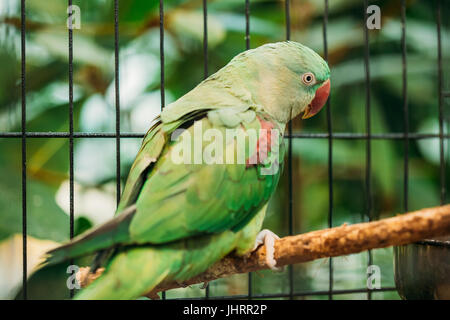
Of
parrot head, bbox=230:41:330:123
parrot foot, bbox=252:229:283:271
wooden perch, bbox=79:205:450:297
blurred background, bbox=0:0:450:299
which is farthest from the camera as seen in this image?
blurred background, bbox=0:0:450:299

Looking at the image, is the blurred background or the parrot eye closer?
the parrot eye

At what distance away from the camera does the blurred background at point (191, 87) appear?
189 centimetres

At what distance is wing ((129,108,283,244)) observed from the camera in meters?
0.76

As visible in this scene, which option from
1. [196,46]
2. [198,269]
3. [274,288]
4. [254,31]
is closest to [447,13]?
[254,31]

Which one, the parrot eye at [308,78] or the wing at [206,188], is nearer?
the wing at [206,188]

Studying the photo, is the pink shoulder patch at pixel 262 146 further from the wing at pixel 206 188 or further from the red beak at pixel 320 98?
the red beak at pixel 320 98

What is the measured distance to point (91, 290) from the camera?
0.71m

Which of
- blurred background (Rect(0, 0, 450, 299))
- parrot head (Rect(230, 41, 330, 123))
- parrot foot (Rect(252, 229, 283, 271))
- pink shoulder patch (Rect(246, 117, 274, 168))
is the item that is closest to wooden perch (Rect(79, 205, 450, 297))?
parrot foot (Rect(252, 229, 283, 271))

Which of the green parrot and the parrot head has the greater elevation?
the parrot head

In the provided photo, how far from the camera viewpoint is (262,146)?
88 centimetres

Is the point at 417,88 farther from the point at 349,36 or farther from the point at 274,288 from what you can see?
the point at 274,288

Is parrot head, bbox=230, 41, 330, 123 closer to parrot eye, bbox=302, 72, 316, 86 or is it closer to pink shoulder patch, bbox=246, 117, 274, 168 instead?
parrot eye, bbox=302, 72, 316, 86

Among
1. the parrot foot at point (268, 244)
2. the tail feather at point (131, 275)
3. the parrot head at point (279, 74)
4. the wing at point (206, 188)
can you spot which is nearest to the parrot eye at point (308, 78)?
the parrot head at point (279, 74)

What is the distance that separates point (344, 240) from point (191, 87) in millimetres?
1590
